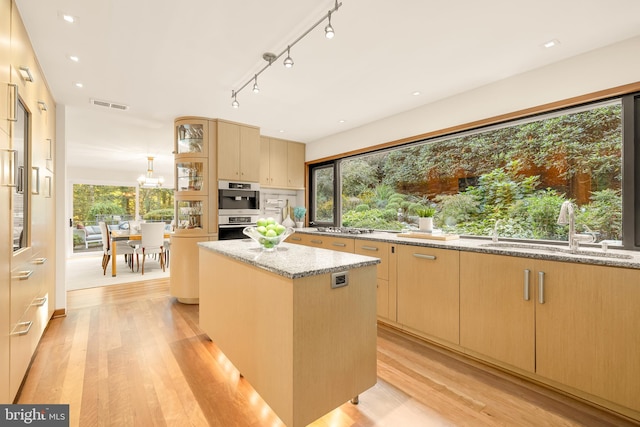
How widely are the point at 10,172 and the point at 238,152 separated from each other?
246 centimetres

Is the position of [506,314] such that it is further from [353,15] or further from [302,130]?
[302,130]

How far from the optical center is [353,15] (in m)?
1.80

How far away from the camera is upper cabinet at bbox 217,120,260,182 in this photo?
3.80 metres

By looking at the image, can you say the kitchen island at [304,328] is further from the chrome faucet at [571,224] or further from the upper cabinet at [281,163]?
the upper cabinet at [281,163]

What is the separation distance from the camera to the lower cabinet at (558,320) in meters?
1.60

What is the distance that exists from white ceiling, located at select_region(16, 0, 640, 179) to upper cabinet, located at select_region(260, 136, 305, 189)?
122cm

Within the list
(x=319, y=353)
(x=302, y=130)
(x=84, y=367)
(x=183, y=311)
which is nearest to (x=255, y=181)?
(x=302, y=130)

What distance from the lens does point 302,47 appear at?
7.06 ft

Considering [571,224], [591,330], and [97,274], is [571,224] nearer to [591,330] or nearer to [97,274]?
[591,330]

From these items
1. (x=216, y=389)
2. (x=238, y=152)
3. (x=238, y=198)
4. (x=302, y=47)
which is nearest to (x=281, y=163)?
(x=238, y=152)

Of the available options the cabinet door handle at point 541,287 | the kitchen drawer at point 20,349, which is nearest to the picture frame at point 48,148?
the kitchen drawer at point 20,349

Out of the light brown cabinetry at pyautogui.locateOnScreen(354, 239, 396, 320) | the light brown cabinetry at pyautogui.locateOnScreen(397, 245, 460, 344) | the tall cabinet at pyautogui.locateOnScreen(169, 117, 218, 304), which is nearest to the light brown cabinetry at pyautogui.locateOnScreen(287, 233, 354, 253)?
the light brown cabinetry at pyautogui.locateOnScreen(354, 239, 396, 320)

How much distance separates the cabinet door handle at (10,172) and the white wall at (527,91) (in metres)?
3.37

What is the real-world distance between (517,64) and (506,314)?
197cm
